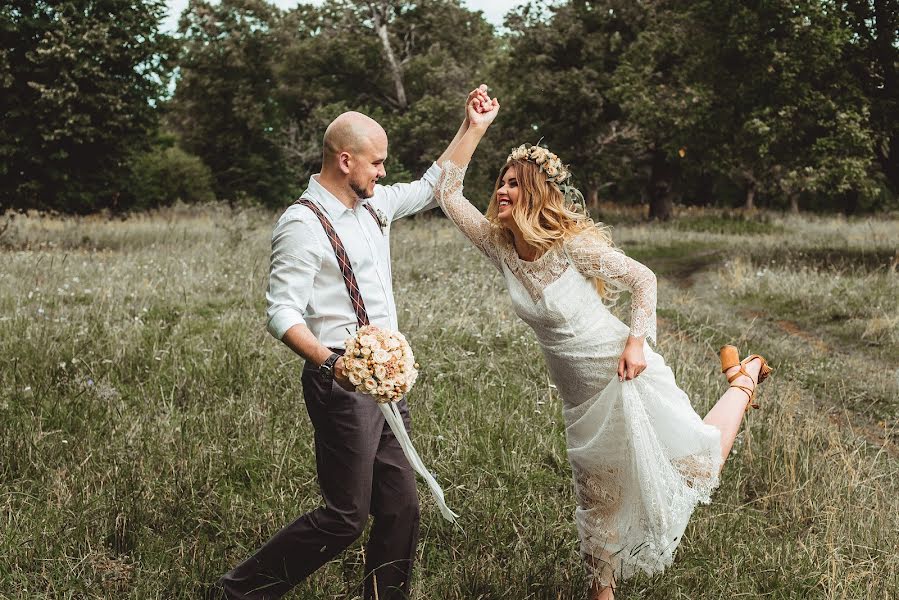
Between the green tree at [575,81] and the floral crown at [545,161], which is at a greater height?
the green tree at [575,81]

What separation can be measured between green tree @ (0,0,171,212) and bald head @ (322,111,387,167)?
12.9 m

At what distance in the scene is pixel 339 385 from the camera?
9.92ft

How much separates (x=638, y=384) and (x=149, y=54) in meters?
14.8

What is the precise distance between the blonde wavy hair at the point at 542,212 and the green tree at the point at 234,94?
3067 cm

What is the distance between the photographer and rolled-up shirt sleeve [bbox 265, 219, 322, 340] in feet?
9.89

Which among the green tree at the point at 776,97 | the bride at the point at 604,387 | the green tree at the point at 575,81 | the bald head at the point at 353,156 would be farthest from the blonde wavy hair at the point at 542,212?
the green tree at the point at 575,81

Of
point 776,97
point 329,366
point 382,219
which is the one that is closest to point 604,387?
point 382,219

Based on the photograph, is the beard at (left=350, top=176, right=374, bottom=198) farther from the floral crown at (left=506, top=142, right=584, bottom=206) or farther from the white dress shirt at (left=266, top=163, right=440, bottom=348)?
the floral crown at (left=506, top=142, right=584, bottom=206)

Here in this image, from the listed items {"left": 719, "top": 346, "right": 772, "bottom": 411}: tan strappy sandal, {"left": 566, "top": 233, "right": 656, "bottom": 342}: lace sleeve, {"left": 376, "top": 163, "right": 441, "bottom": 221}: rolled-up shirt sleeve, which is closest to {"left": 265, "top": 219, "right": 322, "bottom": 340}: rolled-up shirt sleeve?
{"left": 376, "top": 163, "right": 441, "bottom": 221}: rolled-up shirt sleeve

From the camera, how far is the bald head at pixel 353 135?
3.14 m

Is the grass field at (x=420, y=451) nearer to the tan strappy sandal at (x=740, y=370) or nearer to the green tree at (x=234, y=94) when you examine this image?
the tan strappy sandal at (x=740, y=370)

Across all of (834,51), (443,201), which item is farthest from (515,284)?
(834,51)

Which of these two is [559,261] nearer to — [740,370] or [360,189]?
[360,189]

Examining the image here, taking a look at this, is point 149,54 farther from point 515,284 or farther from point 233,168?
point 233,168
